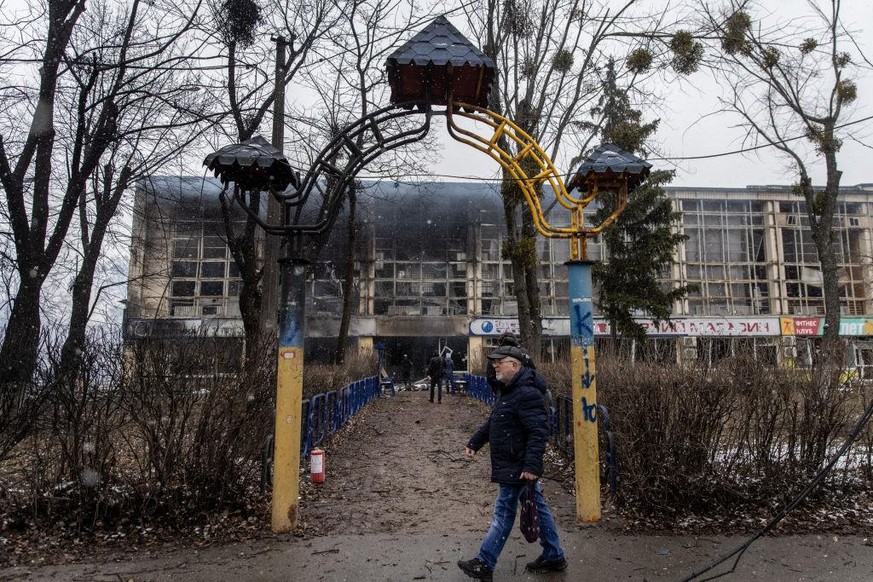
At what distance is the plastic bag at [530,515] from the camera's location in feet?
13.7

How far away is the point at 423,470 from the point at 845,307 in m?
41.0

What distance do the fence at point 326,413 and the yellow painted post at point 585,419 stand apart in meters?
4.06

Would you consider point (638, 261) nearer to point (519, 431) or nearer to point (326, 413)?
point (326, 413)

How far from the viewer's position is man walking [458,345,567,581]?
4141 millimetres

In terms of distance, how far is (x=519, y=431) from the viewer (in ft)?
14.0

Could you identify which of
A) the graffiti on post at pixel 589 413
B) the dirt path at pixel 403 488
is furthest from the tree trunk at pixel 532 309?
the graffiti on post at pixel 589 413

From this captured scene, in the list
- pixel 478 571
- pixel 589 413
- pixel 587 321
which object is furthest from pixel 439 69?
pixel 478 571

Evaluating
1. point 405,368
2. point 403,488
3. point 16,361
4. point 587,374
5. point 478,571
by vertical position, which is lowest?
point 403,488

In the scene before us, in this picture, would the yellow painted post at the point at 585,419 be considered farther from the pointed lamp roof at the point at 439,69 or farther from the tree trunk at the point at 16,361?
the tree trunk at the point at 16,361

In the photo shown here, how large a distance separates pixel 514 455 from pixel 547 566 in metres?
1.00

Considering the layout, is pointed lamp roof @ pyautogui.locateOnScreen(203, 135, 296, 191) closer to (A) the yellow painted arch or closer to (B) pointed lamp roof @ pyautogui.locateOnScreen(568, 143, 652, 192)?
(A) the yellow painted arch

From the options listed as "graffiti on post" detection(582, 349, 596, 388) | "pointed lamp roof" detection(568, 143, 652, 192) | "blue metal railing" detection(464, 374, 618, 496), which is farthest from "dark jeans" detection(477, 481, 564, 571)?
"pointed lamp roof" detection(568, 143, 652, 192)

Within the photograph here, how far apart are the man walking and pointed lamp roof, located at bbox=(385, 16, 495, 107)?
110 inches

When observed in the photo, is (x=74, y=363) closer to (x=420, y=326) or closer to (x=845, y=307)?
(x=420, y=326)
